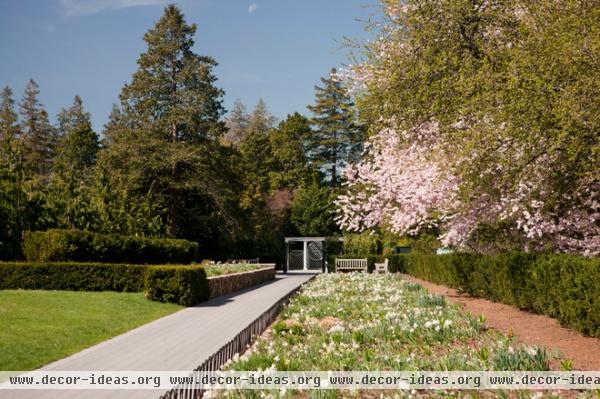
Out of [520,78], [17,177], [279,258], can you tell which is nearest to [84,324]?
[520,78]

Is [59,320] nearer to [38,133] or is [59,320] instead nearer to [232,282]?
[232,282]

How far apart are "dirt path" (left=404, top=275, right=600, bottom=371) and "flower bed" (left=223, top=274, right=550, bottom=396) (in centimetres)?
58

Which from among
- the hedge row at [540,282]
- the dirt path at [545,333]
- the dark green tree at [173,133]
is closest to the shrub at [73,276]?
the hedge row at [540,282]

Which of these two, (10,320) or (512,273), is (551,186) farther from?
(10,320)

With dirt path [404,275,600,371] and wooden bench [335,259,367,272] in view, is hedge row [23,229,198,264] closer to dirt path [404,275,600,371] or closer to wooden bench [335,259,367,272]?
dirt path [404,275,600,371]

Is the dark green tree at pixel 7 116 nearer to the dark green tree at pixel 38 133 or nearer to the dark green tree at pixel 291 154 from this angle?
the dark green tree at pixel 38 133

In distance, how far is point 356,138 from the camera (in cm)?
6438

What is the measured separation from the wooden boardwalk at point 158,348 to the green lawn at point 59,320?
1.37 feet

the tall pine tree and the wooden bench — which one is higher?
the tall pine tree

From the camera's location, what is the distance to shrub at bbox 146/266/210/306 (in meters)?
16.5

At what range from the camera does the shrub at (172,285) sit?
1655cm

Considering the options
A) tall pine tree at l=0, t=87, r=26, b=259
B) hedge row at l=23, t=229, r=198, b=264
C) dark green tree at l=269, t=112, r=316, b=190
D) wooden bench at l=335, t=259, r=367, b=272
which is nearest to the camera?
hedge row at l=23, t=229, r=198, b=264

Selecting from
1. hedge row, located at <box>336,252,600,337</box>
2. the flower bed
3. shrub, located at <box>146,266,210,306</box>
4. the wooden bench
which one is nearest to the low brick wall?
shrub, located at <box>146,266,210,306</box>

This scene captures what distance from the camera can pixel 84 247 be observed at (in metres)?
19.7
